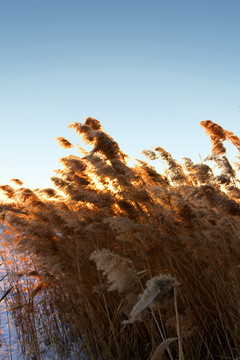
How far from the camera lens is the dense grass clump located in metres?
2.43

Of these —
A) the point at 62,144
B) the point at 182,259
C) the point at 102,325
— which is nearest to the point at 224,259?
the point at 182,259

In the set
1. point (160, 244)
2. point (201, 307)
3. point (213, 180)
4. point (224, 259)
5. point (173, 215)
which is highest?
point (213, 180)

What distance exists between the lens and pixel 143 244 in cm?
243

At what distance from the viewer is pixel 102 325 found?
307 cm

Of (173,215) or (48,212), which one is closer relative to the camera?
(173,215)

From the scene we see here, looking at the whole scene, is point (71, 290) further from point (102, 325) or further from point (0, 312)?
point (0, 312)

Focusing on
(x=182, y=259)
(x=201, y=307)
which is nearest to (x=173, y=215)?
(x=182, y=259)

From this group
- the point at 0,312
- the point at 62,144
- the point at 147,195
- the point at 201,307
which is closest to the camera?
the point at 201,307

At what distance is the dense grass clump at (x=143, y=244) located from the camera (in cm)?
243

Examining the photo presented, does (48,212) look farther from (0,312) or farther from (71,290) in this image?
(0,312)

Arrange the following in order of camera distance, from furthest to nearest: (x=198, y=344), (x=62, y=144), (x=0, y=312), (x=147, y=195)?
(x=0, y=312)
(x=62, y=144)
(x=147, y=195)
(x=198, y=344)

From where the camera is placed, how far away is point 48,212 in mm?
3422

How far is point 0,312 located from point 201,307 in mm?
3563

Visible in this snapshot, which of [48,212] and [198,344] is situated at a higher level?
[48,212]
